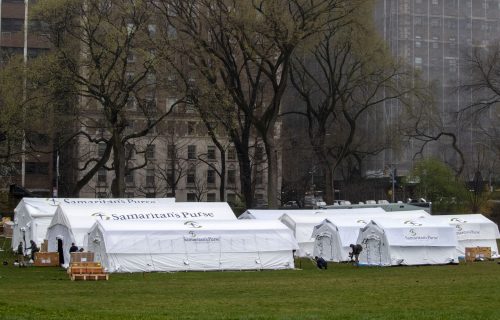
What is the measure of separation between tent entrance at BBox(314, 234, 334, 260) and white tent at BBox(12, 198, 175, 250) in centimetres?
888

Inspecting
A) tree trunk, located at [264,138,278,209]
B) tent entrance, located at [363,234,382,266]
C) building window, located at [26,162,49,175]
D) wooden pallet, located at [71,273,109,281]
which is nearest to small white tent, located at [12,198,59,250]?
tree trunk, located at [264,138,278,209]

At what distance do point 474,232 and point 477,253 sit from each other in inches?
134

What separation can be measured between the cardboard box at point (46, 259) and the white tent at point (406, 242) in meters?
15.6

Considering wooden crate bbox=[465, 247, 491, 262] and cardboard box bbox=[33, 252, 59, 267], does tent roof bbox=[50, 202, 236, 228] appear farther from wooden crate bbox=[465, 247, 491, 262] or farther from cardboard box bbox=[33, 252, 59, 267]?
wooden crate bbox=[465, 247, 491, 262]

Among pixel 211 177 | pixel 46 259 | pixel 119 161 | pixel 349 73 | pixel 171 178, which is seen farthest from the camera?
pixel 211 177

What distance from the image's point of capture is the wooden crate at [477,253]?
154ft

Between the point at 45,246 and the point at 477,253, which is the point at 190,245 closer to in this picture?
the point at 45,246

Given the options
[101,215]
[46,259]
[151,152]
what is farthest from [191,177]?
[46,259]

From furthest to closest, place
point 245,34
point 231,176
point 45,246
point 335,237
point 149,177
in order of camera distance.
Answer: point 231,176 → point 149,177 → point 245,34 → point 335,237 → point 45,246

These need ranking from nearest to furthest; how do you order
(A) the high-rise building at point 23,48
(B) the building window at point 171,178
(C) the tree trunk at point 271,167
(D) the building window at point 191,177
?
(C) the tree trunk at point 271,167 → (B) the building window at point 171,178 → (A) the high-rise building at point 23,48 → (D) the building window at point 191,177

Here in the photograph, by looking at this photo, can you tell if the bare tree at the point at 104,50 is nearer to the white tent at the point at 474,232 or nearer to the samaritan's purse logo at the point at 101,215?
the samaritan's purse logo at the point at 101,215

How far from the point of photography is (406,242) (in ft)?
141

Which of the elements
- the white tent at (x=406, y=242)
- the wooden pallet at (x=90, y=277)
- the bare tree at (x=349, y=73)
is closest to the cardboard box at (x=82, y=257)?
the wooden pallet at (x=90, y=277)

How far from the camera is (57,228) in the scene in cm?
4309
